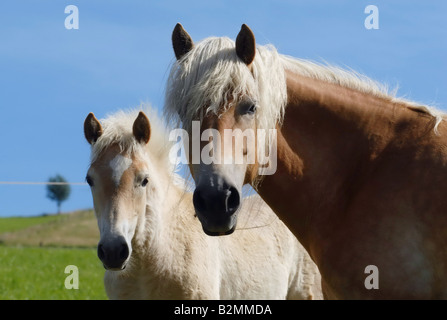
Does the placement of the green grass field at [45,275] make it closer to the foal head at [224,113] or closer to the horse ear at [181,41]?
the horse ear at [181,41]

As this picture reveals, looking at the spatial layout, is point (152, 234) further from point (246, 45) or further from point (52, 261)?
point (52, 261)

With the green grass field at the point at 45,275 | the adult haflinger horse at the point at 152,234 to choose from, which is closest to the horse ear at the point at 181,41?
the adult haflinger horse at the point at 152,234

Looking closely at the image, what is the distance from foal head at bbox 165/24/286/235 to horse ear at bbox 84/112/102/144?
2.31m

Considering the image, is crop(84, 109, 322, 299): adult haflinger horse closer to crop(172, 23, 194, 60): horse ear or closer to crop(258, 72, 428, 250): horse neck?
crop(258, 72, 428, 250): horse neck

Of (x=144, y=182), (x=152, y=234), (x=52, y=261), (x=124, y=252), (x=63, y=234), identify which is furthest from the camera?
(x=63, y=234)

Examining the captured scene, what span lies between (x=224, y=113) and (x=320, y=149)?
0.61 meters

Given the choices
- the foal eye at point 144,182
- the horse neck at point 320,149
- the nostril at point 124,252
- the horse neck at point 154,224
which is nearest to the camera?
the horse neck at point 320,149

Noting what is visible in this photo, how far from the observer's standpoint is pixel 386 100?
3375 millimetres

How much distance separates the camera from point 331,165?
321 centimetres

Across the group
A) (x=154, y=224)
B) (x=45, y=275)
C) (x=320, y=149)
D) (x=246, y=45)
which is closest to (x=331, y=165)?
(x=320, y=149)

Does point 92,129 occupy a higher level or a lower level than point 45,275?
higher

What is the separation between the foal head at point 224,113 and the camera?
286cm
